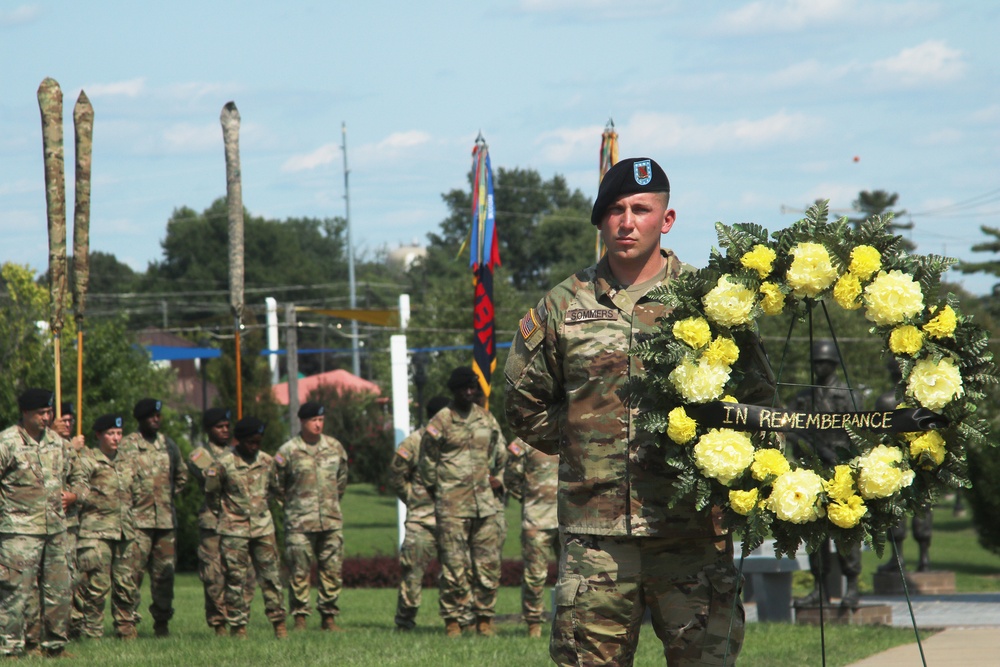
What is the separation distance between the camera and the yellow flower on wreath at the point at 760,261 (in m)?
5.04

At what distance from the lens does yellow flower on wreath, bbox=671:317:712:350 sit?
4.91 m

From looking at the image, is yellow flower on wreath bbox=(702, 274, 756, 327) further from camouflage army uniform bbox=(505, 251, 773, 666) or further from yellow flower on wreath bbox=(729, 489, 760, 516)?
yellow flower on wreath bbox=(729, 489, 760, 516)

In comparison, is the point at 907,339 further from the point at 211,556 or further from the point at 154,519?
the point at 154,519

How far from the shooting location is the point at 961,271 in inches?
1642

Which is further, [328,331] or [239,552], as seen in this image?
[328,331]

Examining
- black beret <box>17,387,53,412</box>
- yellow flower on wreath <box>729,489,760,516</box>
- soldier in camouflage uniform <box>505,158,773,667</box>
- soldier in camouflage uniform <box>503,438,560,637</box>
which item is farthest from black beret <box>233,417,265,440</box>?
yellow flower on wreath <box>729,489,760,516</box>

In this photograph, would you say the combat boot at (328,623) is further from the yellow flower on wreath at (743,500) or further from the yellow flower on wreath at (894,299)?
the yellow flower on wreath at (894,299)

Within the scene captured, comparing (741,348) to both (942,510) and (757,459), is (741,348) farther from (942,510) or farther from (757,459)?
(942,510)

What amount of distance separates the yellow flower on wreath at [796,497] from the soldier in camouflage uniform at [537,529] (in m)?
8.00

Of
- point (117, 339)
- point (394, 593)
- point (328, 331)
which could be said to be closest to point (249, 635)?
point (394, 593)

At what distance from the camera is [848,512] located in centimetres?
481

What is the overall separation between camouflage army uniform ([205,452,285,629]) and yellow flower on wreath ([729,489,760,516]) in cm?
919

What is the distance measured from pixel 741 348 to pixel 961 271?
39.0 meters

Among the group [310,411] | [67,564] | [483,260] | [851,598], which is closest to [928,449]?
[851,598]
